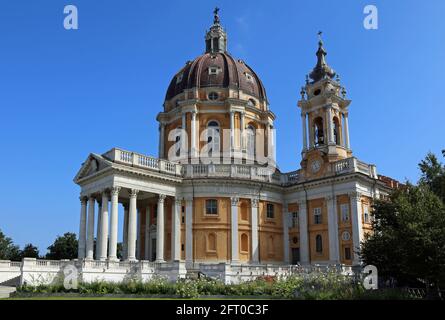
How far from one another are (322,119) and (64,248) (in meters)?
47.0

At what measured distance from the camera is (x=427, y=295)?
2341 centimetres

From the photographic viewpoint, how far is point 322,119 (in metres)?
44.6

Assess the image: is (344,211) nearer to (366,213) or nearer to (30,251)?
(366,213)

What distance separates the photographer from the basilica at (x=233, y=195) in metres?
38.3

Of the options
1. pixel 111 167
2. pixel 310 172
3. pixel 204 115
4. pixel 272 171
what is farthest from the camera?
pixel 204 115

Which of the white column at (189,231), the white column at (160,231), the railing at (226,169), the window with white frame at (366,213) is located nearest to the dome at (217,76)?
the railing at (226,169)

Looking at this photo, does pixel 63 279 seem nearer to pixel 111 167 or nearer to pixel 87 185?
pixel 111 167

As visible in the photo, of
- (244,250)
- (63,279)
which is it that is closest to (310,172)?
(244,250)

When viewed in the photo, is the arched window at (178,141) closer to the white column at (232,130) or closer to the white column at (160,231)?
the white column at (232,130)

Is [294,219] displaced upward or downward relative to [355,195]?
downward

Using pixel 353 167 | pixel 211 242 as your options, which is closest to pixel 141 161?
pixel 211 242

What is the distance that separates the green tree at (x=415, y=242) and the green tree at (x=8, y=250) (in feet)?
221

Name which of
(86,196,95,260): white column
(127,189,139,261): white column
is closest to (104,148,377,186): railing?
(127,189,139,261): white column

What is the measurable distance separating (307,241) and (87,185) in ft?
66.7
